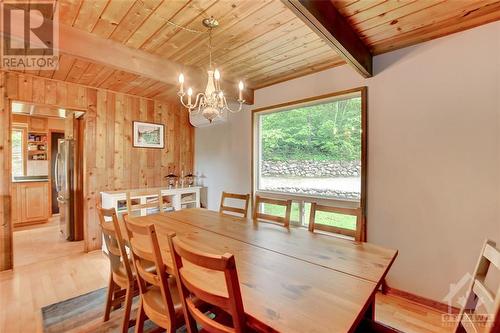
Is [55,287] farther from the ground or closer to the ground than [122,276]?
closer to the ground

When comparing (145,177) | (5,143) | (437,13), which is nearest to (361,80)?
(437,13)

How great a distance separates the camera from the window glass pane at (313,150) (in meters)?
2.70

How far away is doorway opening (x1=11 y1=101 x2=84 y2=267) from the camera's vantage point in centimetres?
356

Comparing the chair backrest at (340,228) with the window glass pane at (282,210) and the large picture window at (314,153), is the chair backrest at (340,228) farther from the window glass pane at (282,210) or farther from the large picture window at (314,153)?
the window glass pane at (282,210)

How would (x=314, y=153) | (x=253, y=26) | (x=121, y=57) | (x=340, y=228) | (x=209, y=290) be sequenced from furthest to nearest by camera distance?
(x=314, y=153), (x=121, y=57), (x=253, y=26), (x=340, y=228), (x=209, y=290)

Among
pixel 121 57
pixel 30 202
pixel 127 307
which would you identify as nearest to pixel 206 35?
pixel 121 57

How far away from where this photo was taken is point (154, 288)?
1.62 metres

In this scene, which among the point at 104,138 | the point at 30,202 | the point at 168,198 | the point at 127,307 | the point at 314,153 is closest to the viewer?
the point at 127,307

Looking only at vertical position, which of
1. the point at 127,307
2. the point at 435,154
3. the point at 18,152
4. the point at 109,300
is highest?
the point at 18,152

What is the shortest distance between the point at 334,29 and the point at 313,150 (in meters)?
1.54

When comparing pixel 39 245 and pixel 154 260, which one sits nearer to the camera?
pixel 154 260

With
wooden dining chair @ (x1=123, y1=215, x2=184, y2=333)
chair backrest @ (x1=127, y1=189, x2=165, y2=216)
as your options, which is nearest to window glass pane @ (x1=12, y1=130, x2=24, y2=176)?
chair backrest @ (x1=127, y1=189, x2=165, y2=216)

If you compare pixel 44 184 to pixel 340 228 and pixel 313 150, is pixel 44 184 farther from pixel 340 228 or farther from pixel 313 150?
pixel 340 228

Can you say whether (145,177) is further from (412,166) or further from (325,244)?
(412,166)
